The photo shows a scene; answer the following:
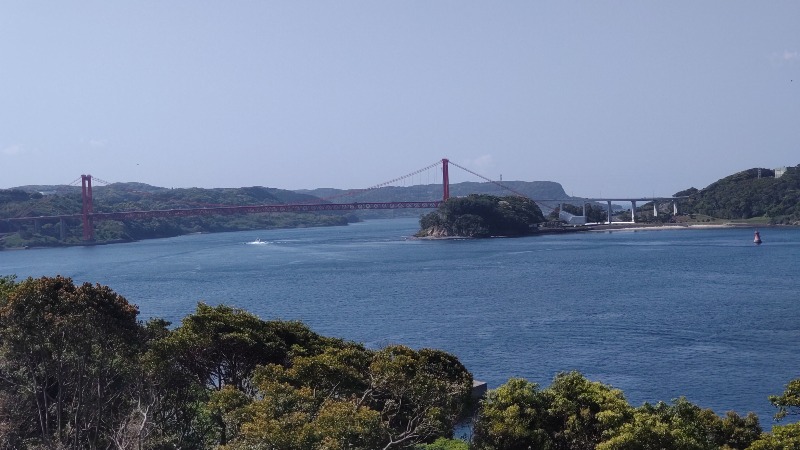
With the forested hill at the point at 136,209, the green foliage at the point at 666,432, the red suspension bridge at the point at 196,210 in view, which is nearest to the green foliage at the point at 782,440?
the green foliage at the point at 666,432

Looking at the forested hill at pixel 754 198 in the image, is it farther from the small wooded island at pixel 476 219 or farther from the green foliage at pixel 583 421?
the green foliage at pixel 583 421

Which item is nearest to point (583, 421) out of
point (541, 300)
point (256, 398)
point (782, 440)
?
point (782, 440)

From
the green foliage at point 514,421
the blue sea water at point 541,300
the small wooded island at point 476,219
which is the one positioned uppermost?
the small wooded island at point 476,219

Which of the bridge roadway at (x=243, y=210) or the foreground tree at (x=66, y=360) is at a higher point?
the bridge roadway at (x=243, y=210)

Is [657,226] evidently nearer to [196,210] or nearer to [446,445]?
Answer: [196,210]

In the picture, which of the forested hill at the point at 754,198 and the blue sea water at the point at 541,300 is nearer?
the blue sea water at the point at 541,300

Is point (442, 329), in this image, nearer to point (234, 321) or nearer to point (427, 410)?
point (234, 321)

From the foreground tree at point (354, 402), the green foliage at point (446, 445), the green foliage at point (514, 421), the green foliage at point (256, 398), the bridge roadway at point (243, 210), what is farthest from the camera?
the bridge roadway at point (243, 210)
